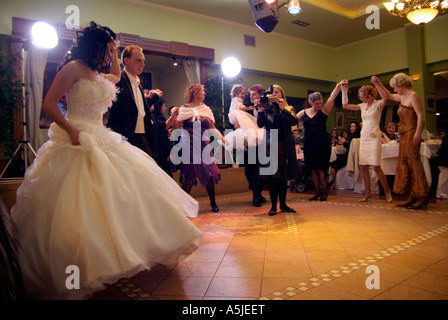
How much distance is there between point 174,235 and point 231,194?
452cm

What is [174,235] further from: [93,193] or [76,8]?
[76,8]

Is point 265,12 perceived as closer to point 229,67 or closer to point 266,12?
point 266,12

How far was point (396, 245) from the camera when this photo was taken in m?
2.44

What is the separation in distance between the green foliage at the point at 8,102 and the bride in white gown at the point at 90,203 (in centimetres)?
370

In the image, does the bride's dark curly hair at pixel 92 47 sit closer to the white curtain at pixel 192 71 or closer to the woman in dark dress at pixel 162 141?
the woman in dark dress at pixel 162 141

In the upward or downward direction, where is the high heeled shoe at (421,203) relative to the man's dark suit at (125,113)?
downward

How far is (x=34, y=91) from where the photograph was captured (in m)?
5.72

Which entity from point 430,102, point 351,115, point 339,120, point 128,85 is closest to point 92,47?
A: point 128,85

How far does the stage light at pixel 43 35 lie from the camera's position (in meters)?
5.29

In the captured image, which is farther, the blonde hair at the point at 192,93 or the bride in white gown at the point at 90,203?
the blonde hair at the point at 192,93

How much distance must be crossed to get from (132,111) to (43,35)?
3821 mm

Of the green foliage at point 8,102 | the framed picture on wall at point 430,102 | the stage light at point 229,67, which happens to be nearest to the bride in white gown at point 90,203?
the green foliage at point 8,102

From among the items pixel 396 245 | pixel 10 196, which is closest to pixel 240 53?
pixel 10 196
